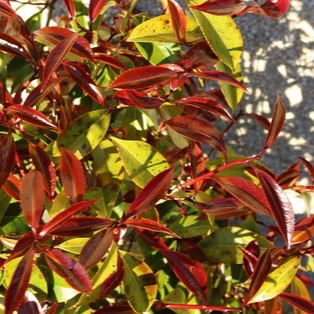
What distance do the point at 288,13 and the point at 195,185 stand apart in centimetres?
90

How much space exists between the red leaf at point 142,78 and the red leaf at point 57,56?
92 mm

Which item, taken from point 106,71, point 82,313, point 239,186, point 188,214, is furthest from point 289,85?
point 82,313

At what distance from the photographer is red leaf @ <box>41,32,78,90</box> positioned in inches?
39.7

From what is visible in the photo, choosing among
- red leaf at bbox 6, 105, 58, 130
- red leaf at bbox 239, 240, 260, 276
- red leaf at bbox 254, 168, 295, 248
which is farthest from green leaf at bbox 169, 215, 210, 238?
red leaf at bbox 6, 105, 58, 130

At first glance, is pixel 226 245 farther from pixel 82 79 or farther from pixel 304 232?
pixel 82 79

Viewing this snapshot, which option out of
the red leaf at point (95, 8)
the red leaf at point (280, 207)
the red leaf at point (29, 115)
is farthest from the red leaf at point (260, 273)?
the red leaf at point (95, 8)

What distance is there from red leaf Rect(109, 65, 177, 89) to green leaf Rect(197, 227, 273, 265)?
1.51ft

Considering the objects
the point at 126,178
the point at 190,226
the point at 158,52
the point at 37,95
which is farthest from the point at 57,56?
the point at 190,226

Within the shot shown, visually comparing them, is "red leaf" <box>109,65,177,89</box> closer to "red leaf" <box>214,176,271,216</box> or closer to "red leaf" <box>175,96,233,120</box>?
"red leaf" <box>175,96,233,120</box>

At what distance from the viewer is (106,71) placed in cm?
133

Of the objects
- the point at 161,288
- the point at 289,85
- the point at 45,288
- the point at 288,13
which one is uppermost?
the point at 288,13

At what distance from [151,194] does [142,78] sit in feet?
0.64

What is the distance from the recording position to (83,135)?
117 centimetres

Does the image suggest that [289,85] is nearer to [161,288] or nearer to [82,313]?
[161,288]
